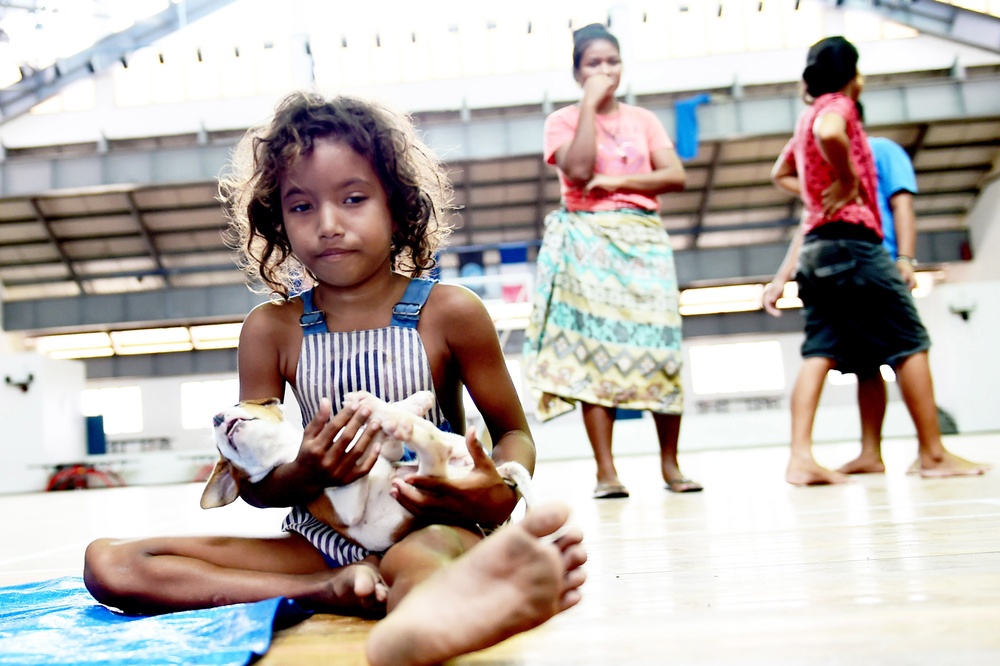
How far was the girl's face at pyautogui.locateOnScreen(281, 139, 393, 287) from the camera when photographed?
111cm

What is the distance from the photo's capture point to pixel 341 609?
97cm

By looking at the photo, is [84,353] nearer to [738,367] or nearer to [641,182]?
[738,367]

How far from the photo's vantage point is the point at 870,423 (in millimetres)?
2840

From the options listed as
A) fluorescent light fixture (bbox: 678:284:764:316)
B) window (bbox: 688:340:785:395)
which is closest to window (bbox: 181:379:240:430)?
fluorescent light fixture (bbox: 678:284:764:316)

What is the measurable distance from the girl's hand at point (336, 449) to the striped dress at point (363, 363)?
174 mm

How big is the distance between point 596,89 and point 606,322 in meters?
0.70

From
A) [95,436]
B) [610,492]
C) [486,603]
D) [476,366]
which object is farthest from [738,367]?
[486,603]

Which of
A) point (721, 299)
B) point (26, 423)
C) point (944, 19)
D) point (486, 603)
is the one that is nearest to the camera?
point (486, 603)

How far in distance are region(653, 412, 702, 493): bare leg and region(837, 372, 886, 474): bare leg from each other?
0.58 m

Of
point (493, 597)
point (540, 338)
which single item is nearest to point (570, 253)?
point (540, 338)

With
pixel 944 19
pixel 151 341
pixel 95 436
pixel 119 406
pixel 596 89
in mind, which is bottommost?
pixel 119 406

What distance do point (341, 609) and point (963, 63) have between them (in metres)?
15.0

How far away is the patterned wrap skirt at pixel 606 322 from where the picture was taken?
8.56 ft

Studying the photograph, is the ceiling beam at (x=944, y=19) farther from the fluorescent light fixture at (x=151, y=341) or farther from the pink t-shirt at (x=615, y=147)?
the pink t-shirt at (x=615, y=147)
